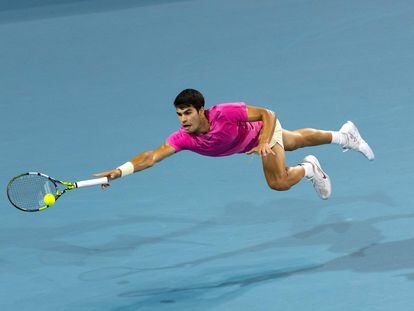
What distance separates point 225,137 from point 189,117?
455 millimetres

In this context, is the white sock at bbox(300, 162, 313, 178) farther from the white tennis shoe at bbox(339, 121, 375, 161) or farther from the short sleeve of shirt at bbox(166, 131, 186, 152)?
the short sleeve of shirt at bbox(166, 131, 186, 152)

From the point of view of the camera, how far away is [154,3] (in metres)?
18.7

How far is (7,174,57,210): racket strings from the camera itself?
888 cm

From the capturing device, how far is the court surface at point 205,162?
8.98m

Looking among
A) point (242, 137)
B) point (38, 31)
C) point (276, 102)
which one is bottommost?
point (242, 137)

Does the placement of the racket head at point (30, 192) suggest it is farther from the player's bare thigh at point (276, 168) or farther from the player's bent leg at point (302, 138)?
the player's bent leg at point (302, 138)

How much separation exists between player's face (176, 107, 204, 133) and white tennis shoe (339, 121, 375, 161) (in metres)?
2.10

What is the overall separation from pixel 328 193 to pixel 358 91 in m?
3.36

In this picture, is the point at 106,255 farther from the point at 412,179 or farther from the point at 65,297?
the point at 412,179

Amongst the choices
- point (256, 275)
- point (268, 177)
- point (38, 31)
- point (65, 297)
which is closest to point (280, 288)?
point (256, 275)

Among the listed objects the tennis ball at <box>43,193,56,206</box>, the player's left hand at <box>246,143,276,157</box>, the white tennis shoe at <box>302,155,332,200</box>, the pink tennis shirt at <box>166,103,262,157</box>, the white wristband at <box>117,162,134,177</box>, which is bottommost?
the white tennis shoe at <box>302,155,332,200</box>

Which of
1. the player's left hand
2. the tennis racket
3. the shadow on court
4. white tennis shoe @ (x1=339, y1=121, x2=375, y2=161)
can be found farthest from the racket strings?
the shadow on court

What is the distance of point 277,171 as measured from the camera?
9.40 meters

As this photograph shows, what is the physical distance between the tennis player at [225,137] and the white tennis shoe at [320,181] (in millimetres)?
32
